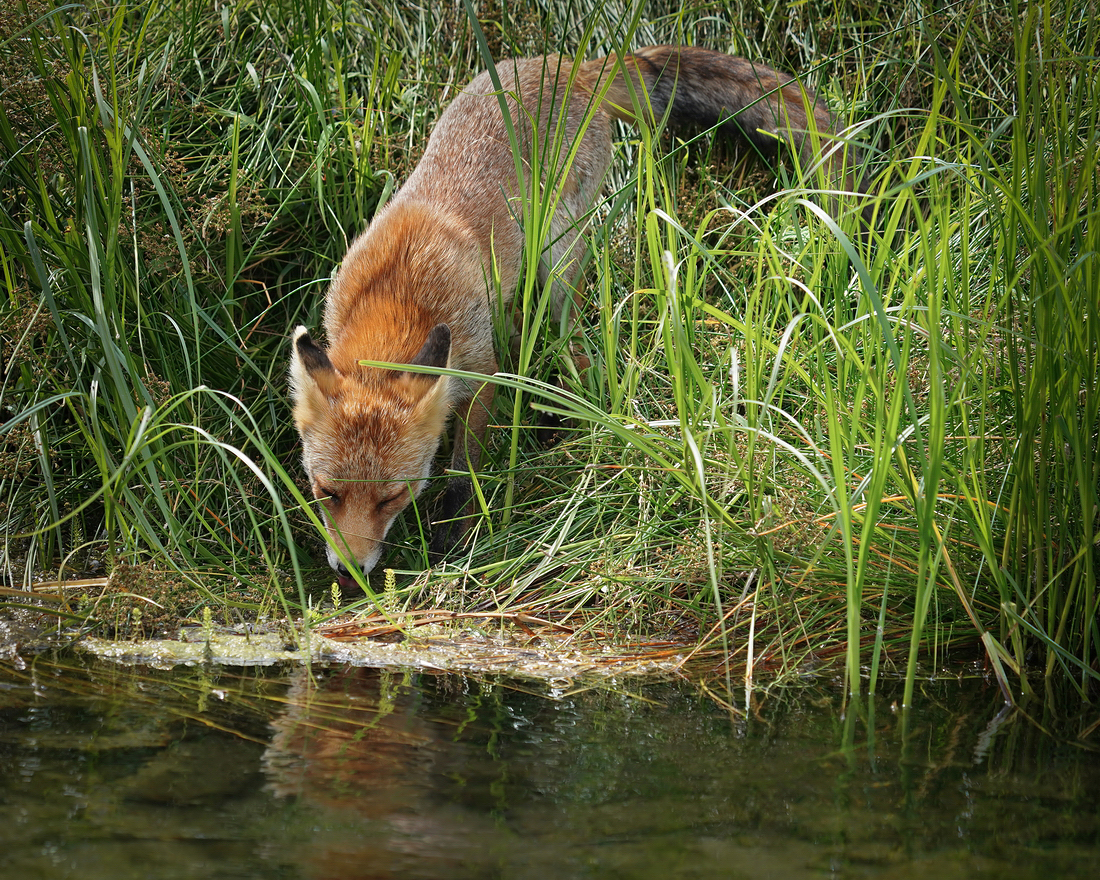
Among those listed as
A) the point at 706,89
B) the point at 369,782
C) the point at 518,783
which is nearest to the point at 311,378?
the point at 369,782

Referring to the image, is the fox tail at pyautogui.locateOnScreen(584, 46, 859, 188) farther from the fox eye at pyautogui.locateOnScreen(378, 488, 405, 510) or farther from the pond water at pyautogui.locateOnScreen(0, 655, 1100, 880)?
the pond water at pyautogui.locateOnScreen(0, 655, 1100, 880)

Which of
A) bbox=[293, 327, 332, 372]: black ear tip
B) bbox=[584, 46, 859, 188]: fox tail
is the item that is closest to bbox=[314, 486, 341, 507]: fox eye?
bbox=[293, 327, 332, 372]: black ear tip

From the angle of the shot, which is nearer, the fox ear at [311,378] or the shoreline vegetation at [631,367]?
the shoreline vegetation at [631,367]

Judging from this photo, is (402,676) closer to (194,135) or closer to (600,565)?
(600,565)

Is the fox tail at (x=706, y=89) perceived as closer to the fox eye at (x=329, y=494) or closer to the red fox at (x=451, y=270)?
the red fox at (x=451, y=270)

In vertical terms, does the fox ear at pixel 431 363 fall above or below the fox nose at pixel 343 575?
above

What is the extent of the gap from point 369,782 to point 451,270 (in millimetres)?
2961

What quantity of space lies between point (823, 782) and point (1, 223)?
3.63 metres

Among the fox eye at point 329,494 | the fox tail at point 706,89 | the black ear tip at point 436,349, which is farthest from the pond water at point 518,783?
the fox tail at point 706,89

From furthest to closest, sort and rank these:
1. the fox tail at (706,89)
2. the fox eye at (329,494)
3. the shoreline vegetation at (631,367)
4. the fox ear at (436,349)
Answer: the fox tail at (706,89) < the fox eye at (329,494) < the fox ear at (436,349) < the shoreline vegetation at (631,367)

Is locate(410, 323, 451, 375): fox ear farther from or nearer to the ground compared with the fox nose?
farther from the ground

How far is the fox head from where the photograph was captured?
157 inches

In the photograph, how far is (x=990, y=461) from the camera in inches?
136

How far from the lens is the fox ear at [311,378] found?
401 cm
